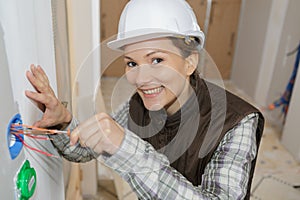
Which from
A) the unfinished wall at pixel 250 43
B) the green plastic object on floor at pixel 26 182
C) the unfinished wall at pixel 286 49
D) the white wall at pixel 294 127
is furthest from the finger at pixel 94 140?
the unfinished wall at pixel 250 43

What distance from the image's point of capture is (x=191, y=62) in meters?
0.79

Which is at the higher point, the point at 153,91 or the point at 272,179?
the point at 153,91

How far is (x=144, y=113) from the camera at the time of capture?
3.24 feet

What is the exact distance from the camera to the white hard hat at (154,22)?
2.22 ft

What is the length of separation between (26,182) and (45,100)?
0.20m

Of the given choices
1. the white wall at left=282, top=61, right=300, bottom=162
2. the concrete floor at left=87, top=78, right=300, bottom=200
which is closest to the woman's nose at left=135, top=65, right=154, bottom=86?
the concrete floor at left=87, top=78, right=300, bottom=200

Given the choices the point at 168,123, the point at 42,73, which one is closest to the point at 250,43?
the point at 168,123

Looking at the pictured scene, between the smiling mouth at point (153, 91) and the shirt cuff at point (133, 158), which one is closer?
the shirt cuff at point (133, 158)

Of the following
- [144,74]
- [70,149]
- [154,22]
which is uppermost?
[154,22]

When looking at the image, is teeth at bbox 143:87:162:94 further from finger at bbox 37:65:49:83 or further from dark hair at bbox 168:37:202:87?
finger at bbox 37:65:49:83

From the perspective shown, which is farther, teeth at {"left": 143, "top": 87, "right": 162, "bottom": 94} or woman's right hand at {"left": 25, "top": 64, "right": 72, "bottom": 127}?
teeth at {"left": 143, "top": 87, "right": 162, "bottom": 94}

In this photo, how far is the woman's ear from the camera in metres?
0.77

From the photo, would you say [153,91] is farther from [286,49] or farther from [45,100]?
[286,49]

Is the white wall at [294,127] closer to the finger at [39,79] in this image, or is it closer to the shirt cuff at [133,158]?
the shirt cuff at [133,158]
